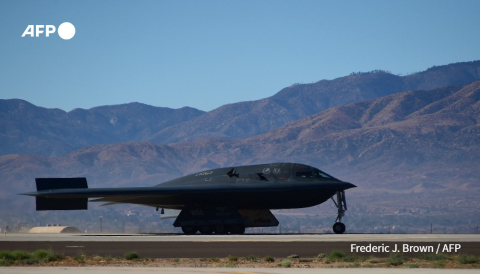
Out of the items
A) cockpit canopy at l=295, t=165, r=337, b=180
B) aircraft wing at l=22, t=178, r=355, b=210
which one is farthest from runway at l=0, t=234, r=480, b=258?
cockpit canopy at l=295, t=165, r=337, b=180

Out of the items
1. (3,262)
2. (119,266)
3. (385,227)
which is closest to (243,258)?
(119,266)

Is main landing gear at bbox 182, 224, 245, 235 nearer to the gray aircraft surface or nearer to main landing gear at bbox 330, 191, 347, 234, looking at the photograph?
the gray aircraft surface

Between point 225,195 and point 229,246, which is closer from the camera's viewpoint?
point 229,246

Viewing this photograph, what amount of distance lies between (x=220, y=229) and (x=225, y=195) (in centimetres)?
216

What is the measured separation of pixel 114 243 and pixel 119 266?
1393cm

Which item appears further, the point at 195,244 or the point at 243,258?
the point at 195,244

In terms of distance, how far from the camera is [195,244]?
1524 inches

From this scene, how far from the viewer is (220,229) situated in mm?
52688

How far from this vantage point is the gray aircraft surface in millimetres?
51125

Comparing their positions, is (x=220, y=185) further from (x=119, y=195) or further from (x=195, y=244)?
(x=195, y=244)

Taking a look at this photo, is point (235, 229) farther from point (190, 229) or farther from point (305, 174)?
point (305, 174)

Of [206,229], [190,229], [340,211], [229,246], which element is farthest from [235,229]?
[229,246]

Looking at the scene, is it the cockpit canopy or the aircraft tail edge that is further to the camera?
the cockpit canopy

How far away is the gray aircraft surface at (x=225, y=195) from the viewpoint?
5112cm
